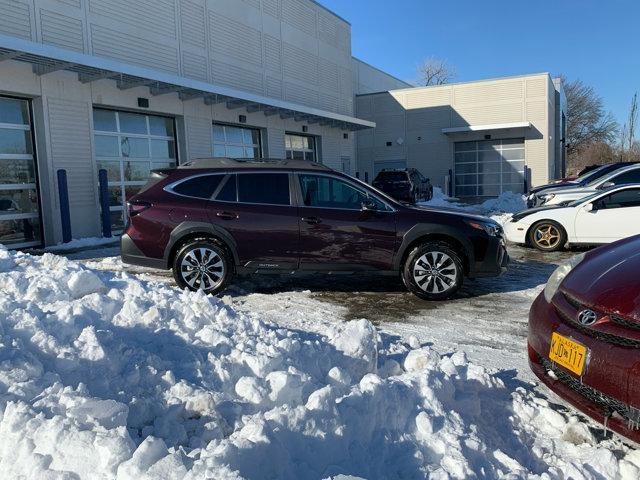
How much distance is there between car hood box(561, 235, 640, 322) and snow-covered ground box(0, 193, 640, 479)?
2.47 ft

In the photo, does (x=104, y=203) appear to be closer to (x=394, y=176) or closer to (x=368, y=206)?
(x=368, y=206)

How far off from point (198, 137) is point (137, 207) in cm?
986

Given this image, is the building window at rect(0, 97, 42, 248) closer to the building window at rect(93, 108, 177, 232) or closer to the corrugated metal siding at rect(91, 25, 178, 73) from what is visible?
the building window at rect(93, 108, 177, 232)

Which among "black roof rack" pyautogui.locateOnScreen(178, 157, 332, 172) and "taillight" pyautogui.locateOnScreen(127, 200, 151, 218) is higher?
"black roof rack" pyautogui.locateOnScreen(178, 157, 332, 172)

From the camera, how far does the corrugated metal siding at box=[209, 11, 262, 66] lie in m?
17.0

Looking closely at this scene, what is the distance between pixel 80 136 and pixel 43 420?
11.4 m

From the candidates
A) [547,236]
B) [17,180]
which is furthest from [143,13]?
[547,236]

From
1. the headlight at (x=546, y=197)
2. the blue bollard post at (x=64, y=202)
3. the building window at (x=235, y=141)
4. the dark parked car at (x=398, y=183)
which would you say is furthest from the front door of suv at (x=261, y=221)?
the dark parked car at (x=398, y=183)

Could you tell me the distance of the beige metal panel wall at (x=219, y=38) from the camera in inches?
479

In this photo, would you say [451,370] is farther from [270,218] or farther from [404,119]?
[404,119]

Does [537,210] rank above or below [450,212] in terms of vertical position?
below

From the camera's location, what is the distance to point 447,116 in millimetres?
31969

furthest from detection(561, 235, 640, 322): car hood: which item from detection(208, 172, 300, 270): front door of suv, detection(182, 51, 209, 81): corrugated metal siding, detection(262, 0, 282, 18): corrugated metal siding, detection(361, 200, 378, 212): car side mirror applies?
detection(262, 0, 282, 18): corrugated metal siding

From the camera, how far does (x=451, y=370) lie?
11.6ft
